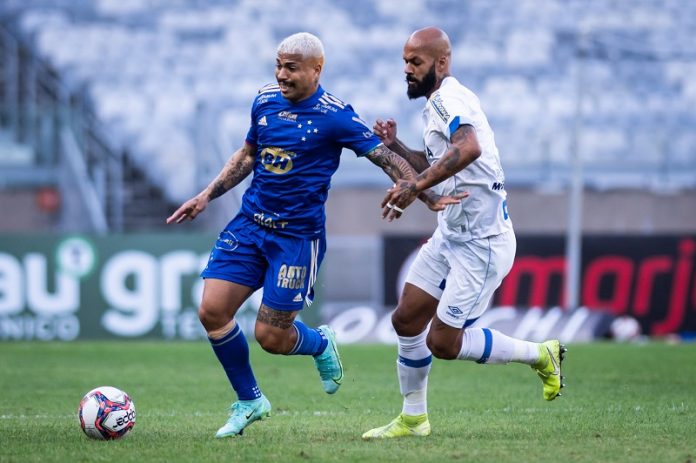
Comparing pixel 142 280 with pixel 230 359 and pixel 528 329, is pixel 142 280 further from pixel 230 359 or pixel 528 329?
pixel 230 359

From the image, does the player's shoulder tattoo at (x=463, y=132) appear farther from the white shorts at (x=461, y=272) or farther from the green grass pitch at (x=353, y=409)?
the green grass pitch at (x=353, y=409)

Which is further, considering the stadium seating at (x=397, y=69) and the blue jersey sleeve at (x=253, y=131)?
the stadium seating at (x=397, y=69)

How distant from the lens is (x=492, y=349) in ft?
23.6

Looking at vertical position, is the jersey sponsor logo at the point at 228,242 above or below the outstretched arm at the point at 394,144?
below

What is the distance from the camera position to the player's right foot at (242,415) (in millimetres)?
7008

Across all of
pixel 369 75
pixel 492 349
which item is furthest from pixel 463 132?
pixel 369 75

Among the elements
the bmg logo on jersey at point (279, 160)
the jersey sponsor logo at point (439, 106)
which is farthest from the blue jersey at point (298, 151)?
the jersey sponsor logo at point (439, 106)

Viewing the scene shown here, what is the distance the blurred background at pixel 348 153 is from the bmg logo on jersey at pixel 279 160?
31.0 ft

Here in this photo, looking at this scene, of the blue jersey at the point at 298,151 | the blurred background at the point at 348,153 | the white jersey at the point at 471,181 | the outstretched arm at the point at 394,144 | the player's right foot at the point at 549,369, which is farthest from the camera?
the blurred background at the point at 348,153

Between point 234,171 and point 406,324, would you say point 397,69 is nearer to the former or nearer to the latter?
point 234,171

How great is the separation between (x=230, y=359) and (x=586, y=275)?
40.6 ft

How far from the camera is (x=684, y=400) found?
9055mm

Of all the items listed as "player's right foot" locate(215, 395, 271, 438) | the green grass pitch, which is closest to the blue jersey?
"player's right foot" locate(215, 395, 271, 438)

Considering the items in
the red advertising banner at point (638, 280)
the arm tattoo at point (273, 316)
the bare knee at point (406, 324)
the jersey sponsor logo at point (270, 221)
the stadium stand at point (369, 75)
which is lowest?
the red advertising banner at point (638, 280)
